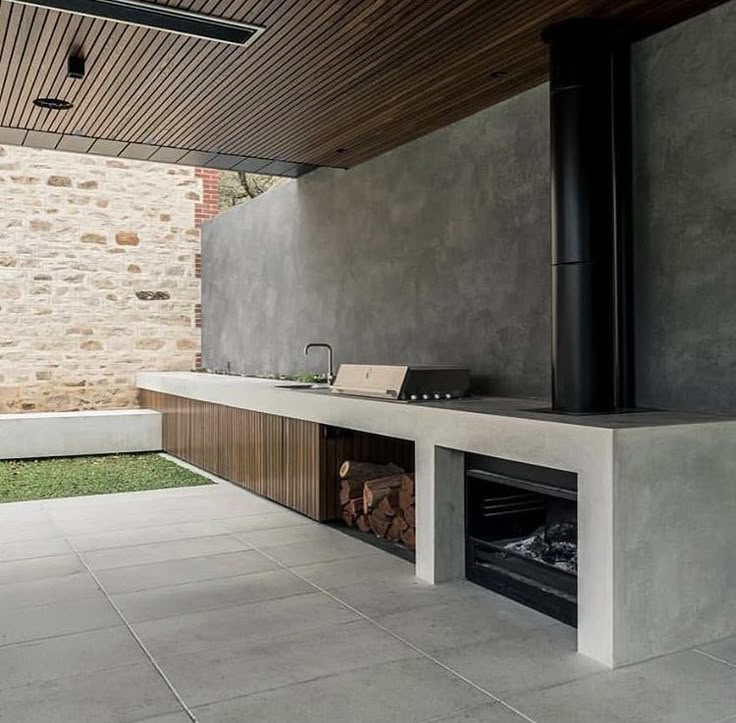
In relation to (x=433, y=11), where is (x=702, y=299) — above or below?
below

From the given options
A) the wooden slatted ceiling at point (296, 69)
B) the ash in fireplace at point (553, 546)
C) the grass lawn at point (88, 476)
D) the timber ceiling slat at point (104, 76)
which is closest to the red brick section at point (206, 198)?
the grass lawn at point (88, 476)

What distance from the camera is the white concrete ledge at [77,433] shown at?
24.8ft

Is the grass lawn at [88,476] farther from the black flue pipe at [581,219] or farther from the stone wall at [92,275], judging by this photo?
the black flue pipe at [581,219]

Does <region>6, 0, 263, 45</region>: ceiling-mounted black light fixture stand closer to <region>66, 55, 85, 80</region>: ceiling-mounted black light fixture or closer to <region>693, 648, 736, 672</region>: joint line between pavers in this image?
<region>66, 55, 85, 80</region>: ceiling-mounted black light fixture

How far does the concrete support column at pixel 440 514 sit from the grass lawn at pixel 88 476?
10.0 ft

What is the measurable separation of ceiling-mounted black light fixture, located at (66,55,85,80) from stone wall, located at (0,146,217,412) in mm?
4670

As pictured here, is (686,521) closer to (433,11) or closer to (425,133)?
(433,11)

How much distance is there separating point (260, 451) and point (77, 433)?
3028 millimetres

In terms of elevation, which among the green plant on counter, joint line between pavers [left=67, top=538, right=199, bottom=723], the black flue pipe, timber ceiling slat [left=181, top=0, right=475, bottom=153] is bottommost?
joint line between pavers [left=67, top=538, right=199, bottom=723]

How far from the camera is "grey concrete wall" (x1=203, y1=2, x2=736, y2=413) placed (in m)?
3.37

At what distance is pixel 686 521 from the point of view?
9.35ft

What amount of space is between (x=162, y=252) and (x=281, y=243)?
7.72ft

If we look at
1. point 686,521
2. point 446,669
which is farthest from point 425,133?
point 446,669

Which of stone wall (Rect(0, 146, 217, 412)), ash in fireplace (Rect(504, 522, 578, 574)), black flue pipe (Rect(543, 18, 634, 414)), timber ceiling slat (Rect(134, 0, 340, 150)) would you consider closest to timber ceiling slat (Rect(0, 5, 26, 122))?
timber ceiling slat (Rect(134, 0, 340, 150))
